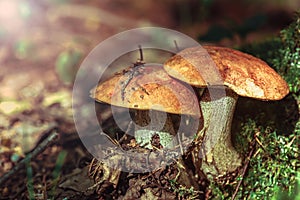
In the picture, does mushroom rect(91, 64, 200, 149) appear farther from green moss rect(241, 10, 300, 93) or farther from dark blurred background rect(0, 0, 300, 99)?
dark blurred background rect(0, 0, 300, 99)

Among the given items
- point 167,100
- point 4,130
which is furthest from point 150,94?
point 4,130

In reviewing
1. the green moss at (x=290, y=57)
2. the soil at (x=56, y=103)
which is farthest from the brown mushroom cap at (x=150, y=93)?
the green moss at (x=290, y=57)

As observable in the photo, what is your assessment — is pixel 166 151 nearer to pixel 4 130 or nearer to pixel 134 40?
pixel 4 130

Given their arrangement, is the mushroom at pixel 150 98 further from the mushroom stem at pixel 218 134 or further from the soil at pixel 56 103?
the soil at pixel 56 103

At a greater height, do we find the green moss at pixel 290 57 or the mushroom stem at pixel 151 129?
the green moss at pixel 290 57

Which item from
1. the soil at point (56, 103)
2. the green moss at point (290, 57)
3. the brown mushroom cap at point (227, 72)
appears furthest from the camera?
the green moss at point (290, 57)

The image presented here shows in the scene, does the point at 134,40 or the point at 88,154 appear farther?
the point at 134,40

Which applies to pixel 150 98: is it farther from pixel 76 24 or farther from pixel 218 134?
pixel 76 24
